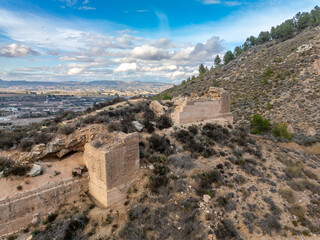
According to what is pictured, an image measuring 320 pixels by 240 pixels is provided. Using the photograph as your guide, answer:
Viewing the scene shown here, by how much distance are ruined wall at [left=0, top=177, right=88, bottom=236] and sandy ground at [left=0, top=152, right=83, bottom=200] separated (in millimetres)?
296

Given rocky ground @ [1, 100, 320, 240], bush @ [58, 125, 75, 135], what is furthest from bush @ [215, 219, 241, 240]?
bush @ [58, 125, 75, 135]

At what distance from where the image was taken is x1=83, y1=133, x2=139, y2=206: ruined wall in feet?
28.0

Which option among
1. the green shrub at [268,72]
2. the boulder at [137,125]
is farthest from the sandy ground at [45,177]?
the green shrub at [268,72]

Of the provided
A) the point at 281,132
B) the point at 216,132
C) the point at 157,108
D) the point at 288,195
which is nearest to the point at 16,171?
the point at 157,108

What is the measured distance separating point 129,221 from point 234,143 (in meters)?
9.68

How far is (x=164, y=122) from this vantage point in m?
14.1

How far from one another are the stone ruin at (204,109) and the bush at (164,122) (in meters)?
0.56

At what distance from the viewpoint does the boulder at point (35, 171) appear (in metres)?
8.74

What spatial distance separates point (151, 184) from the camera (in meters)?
9.24

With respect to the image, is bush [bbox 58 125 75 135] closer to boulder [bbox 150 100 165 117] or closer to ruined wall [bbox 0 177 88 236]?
ruined wall [bbox 0 177 88 236]

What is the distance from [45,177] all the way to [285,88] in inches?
1233

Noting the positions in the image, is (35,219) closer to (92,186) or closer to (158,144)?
(92,186)

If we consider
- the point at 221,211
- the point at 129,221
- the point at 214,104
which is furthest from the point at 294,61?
the point at 129,221

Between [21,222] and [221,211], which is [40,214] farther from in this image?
[221,211]
